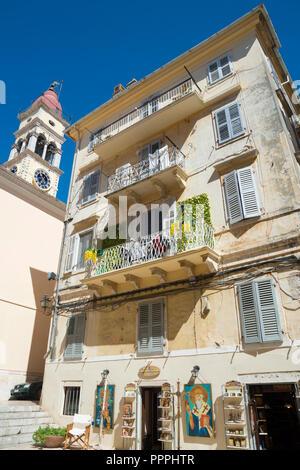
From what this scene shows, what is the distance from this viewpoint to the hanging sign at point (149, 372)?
995cm

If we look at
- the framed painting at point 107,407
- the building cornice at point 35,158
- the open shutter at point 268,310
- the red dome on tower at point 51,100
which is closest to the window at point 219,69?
the open shutter at point 268,310

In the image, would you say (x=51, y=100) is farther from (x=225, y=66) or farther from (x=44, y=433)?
(x=44, y=433)

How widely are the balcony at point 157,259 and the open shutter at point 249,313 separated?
1.17 meters

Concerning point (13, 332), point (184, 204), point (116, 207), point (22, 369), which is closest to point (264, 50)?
point (184, 204)

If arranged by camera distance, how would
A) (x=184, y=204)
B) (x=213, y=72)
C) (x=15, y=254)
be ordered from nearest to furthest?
1. (x=184, y=204)
2. (x=213, y=72)
3. (x=15, y=254)

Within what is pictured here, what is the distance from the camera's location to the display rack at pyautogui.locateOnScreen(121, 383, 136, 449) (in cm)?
958

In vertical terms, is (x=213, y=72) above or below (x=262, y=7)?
below

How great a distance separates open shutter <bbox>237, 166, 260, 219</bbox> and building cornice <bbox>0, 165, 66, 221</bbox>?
44.2 ft

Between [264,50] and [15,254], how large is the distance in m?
15.7

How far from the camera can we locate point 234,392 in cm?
816

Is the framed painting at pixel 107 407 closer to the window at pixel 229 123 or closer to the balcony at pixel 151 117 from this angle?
the window at pixel 229 123

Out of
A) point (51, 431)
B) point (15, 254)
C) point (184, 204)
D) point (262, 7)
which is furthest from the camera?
point (15, 254)
